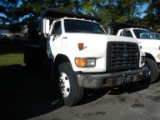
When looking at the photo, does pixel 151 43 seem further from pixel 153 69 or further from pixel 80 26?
pixel 80 26

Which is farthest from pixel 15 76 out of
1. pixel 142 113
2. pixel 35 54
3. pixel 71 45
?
pixel 142 113

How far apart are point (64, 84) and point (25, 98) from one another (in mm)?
1340

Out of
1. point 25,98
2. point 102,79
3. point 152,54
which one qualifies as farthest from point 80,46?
point 152,54

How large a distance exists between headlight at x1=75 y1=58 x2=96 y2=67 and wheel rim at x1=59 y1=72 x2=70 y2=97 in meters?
0.66

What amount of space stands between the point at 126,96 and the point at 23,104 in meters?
2.90

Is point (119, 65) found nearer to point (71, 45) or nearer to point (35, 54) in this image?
point (71, 45)

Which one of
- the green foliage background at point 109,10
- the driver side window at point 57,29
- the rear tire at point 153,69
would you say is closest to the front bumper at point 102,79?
the driver side window at point 57,29

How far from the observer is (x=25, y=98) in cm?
645

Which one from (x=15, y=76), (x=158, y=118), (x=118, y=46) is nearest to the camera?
(x=158, y=118)

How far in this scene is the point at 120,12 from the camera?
1972 centimetres

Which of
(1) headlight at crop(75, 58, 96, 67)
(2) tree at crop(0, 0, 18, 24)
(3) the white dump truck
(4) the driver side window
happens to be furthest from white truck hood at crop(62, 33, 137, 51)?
(2) tree at crop(0, 0, 18, 24)

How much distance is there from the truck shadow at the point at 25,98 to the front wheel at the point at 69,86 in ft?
1.15

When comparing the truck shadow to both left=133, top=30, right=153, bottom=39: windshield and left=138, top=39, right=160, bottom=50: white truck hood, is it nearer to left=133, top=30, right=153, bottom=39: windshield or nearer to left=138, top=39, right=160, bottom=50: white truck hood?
left=138, top=39, right=160, bottom=50: white truck hood

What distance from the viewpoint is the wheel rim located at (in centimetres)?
580
